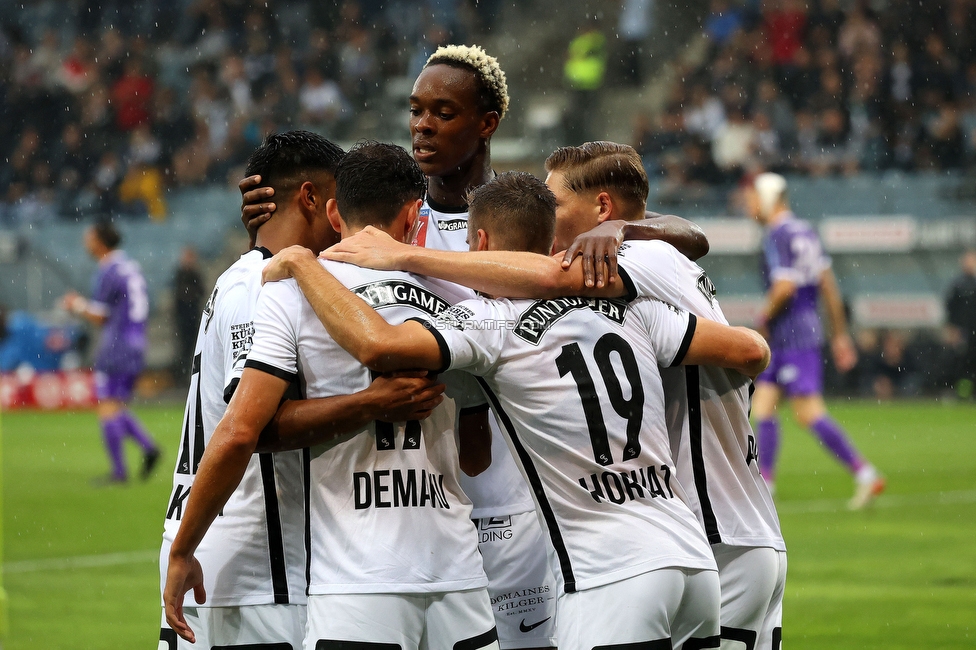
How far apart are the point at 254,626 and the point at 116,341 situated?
9512 millimetres

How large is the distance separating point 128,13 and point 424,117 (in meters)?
24.9

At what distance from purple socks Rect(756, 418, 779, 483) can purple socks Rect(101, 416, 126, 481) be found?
6.15 m

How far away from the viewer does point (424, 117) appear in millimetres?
4125

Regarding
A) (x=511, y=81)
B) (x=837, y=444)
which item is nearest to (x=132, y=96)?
(x=511, y=81)

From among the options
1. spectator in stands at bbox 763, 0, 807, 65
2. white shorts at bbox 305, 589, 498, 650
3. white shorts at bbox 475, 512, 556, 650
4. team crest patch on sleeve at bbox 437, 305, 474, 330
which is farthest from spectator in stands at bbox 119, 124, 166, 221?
white shorts at bbox 305, 589, 498, 650

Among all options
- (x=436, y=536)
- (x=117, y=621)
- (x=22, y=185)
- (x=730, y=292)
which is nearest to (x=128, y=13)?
(x=22, y=185)

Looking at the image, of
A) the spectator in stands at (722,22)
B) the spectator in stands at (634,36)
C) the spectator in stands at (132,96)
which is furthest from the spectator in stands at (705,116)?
the spectator in stands at (132,96)

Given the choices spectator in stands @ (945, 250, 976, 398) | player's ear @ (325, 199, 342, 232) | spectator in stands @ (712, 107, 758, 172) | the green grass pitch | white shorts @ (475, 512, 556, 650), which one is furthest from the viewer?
spectator in stands @ (712, 107, 758, 172)

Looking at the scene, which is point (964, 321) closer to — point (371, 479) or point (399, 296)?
point (399, 296)

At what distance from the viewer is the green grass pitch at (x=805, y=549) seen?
6395 mm

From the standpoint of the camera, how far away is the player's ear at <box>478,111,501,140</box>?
4.23m

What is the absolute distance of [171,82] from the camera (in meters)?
25.6

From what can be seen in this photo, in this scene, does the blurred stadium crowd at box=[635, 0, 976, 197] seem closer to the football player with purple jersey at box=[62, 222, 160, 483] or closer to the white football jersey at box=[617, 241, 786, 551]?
the football player with purple jersey at box=[62, 222, 160, 483]

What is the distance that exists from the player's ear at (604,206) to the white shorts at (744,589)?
1.00 m
